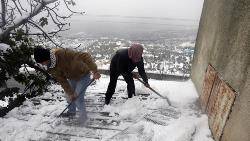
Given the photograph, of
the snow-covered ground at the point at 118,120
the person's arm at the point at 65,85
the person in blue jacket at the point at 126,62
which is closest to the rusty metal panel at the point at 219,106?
the snow-covered ground at the point at 118,120

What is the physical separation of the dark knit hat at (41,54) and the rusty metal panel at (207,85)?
2.78 meters

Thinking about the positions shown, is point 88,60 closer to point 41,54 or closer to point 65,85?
point 65,85

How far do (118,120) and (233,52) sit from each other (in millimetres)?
2256

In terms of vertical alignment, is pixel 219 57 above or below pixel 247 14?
below

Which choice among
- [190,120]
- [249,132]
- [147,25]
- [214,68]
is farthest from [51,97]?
[147,25]

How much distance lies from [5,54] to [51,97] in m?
1.34

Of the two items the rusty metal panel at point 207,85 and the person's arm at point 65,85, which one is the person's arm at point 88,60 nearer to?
the person's arm at point 65,85

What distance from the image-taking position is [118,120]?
15.2 feet

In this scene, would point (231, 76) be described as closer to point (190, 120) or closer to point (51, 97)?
point (190, 120)

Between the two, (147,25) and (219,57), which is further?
(147,25)

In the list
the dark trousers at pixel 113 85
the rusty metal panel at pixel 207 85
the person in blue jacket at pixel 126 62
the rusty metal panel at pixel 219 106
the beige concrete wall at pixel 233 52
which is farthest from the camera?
the dark trousers at pixel 113 85

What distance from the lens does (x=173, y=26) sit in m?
33.2

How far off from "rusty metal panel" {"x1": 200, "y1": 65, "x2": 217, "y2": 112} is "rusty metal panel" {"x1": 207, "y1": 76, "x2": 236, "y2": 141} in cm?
22

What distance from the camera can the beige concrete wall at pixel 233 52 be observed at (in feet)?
9.89
